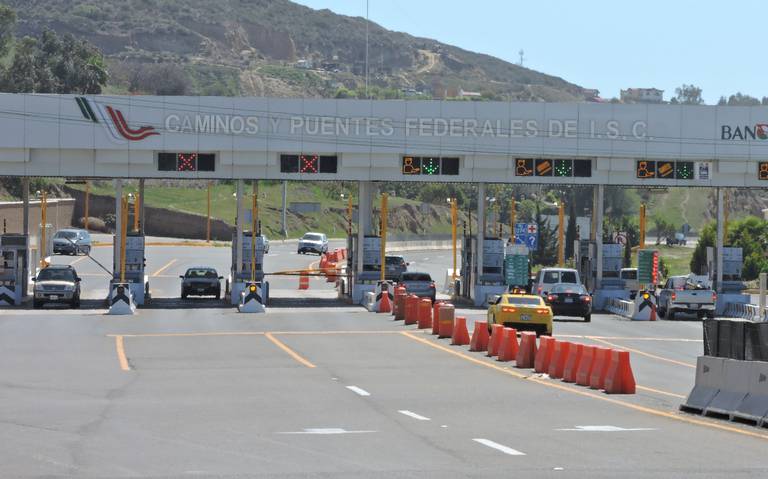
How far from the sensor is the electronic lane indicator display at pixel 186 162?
51406 mm

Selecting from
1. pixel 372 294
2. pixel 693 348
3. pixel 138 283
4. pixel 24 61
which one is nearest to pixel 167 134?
pixel 138 283

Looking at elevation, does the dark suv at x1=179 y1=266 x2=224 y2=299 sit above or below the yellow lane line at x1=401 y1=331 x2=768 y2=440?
above

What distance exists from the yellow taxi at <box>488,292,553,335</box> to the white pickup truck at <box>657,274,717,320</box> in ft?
47.4

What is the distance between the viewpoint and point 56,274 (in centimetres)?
4975

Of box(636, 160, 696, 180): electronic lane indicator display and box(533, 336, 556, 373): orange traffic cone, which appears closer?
box(533, 336, 556, 373): orange traffic cone

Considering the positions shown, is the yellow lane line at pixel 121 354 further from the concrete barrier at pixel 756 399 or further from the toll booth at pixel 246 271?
the toll booth at pixel 246 271

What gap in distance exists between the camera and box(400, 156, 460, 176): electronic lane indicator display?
2063 inches

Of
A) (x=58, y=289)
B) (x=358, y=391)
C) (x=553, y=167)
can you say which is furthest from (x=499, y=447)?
(x=553, y=167)

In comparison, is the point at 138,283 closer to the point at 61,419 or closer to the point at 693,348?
the point at 693,348

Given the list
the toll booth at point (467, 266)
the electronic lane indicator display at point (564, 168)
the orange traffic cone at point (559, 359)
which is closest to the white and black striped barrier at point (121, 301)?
the toll booth at point (467, 266)

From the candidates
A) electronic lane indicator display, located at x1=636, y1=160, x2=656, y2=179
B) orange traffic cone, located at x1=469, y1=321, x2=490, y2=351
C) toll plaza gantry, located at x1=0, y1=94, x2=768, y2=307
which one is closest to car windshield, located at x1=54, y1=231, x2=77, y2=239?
toll plaza gantry, located at x1=0, y1=94, x2=768, y2=307

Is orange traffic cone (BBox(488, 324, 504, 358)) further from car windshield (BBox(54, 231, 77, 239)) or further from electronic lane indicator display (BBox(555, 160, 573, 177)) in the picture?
car windshield (BBox(54, 231, 77, 239))

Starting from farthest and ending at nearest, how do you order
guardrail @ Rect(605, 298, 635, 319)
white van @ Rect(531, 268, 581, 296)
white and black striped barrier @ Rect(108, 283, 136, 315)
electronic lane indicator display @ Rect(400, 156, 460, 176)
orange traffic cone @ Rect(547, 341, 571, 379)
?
electronic lane indicator display @ Rect(400, 156, 460, 176) < guardrail @ Rect(605, 298, 635, 319) < white van @ Rect(531, 268, 581, 296) < white and black striped barrier @ Rect(108, 283, 136, 315) < orange traffic cone @ Rect(547, 341, 571, 379)

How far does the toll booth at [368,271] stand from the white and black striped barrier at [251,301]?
635 centimetres
